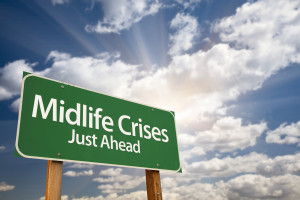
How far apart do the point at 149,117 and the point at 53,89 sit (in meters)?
1.70

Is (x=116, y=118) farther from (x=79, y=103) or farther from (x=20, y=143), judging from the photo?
(x=20, y=143)

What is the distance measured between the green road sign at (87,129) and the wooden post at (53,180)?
0.10 m

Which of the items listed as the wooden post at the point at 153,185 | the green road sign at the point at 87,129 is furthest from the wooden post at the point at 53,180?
the wooden post at the point at 153,185

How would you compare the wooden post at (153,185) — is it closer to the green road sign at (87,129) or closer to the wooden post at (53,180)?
the green road sign at (87,129)

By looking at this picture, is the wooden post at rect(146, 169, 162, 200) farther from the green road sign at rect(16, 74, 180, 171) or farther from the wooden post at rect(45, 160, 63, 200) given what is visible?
the wooden post at rect(45, 160, 63, 200)

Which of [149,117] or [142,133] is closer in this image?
[142,133]

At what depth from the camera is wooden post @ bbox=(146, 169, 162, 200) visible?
3913 millimetres

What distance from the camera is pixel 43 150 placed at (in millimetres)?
2805

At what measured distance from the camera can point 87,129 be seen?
327cm

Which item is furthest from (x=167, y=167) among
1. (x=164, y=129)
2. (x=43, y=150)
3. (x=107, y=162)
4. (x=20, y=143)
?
(x=20, y=143)

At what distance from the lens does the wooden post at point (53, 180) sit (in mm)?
2711

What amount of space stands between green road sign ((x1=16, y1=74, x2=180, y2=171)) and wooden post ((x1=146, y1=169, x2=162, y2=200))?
0.17 metres

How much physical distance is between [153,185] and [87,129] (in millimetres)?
1509

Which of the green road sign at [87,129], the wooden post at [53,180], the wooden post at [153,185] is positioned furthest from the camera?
the wooden post at [153,185]
